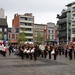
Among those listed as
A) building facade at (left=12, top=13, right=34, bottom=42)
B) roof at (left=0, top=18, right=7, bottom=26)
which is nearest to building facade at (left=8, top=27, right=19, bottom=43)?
building facade at (left=12, top=13, right=34, bottom=42)

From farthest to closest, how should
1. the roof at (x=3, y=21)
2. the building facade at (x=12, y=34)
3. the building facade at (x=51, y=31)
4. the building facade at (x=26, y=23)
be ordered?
the building facade at (x=51, y=31), the building facade at (x=26, y=23), the building facade at (x=12, y=34), the roof at (x=3, y=21)

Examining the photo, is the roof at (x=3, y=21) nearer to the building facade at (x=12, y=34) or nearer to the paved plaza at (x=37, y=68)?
the building facade at (x=12, y=34)

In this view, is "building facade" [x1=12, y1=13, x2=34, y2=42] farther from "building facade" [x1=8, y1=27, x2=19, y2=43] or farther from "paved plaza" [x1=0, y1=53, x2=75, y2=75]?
"paved plaza" [x1=0, y1=53, x2=75, y2=75]

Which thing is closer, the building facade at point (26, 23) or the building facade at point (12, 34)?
the building facade at point (12, 34)

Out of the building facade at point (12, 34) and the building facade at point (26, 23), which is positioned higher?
the building facade at point (26, 23)

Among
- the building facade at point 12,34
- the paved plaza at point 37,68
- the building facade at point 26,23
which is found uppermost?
the building facade at point 26,23

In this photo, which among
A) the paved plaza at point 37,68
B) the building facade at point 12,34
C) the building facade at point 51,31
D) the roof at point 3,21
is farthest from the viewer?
the building facade at point 51,31

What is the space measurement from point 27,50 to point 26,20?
8744 cm

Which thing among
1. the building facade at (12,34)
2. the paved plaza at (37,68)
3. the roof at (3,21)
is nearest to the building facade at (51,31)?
the building facade at (12,34)

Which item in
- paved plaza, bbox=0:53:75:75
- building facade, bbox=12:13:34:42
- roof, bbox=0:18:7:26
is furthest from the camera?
building facade, bbox=12:13:34:42

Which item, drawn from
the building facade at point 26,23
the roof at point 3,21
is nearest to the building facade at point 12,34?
the building facade at point 26,23

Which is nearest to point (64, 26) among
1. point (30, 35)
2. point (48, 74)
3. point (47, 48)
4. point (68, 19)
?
point (68, 19)

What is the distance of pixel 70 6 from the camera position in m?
102

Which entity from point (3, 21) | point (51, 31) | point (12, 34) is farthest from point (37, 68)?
point (51, 31)
